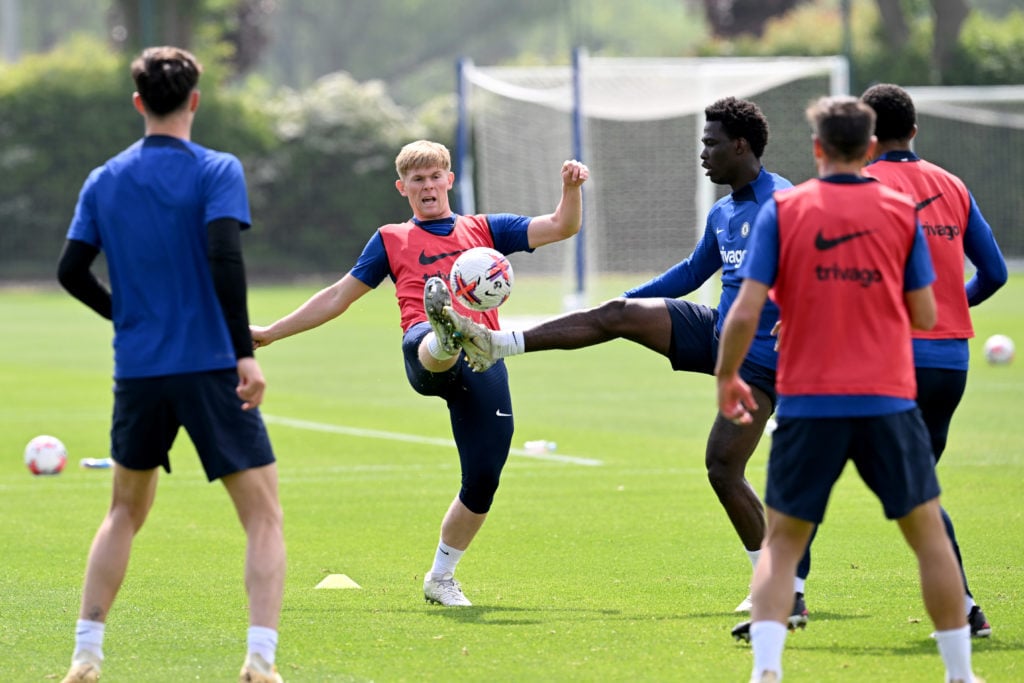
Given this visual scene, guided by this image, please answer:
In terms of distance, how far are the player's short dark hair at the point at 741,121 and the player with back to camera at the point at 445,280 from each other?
0.76m

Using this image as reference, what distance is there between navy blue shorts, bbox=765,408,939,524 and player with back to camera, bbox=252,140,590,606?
8.29 ft

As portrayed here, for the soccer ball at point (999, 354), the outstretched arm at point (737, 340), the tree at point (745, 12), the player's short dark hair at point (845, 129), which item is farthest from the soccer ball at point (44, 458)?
the tree at point (745, 12)

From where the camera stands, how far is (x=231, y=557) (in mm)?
9375

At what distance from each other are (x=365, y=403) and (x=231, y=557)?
8.70 metres

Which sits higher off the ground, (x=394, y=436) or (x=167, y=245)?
Result: (x=167, y=245)

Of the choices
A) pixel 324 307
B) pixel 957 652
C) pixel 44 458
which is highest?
pixel 324 307

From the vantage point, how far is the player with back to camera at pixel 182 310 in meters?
5.86

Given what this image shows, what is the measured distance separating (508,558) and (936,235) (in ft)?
11.5

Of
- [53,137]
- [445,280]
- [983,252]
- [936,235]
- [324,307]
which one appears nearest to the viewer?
[936,235]

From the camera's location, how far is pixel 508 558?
9.34 m

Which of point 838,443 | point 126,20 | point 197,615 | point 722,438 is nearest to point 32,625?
point 197,615

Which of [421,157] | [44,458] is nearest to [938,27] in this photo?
[44,458]

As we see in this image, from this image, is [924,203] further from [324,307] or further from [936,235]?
[324,307]

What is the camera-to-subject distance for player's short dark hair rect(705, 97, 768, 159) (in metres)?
7.44
